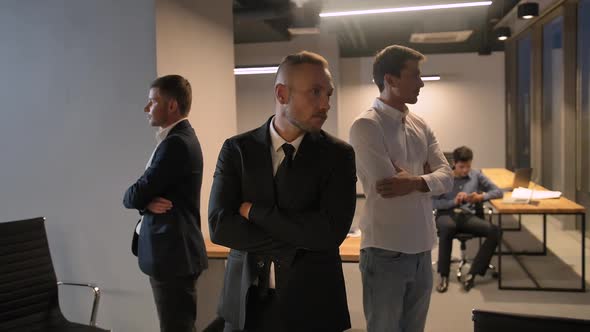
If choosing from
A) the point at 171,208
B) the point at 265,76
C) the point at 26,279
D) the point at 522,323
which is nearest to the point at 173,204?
the point at 171,208

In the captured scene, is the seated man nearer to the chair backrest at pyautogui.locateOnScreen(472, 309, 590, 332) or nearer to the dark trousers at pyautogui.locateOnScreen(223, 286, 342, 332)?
the dark trousers at pyautogui.locateOnScreen(223, 286, 342, 332)

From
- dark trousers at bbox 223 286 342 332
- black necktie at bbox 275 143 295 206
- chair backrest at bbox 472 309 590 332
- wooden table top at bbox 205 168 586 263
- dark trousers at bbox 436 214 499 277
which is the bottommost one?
dark trousers at bbox 436 214 499 277

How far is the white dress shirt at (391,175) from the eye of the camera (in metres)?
2.08

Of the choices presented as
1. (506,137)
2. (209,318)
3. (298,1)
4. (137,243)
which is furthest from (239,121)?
(137,243)

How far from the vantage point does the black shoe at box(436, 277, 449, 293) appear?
15.1 ft

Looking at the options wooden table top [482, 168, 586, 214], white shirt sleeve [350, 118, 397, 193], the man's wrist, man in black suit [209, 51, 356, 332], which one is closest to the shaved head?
man in black suit [209, 51, 356, 332]

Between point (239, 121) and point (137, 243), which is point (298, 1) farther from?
point (137, 243)

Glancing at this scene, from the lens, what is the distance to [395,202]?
212cm

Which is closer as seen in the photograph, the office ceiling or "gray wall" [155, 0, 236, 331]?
"gray wall" [155, 0, 236, 331]

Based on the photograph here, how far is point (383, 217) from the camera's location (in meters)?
2.11

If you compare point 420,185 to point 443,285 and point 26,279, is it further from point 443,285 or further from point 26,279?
point 443,285

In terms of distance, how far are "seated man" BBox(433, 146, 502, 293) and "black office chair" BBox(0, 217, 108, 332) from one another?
3.14m

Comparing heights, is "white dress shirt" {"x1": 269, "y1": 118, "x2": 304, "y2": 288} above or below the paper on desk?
above

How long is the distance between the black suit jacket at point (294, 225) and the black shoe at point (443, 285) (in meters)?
3.24
